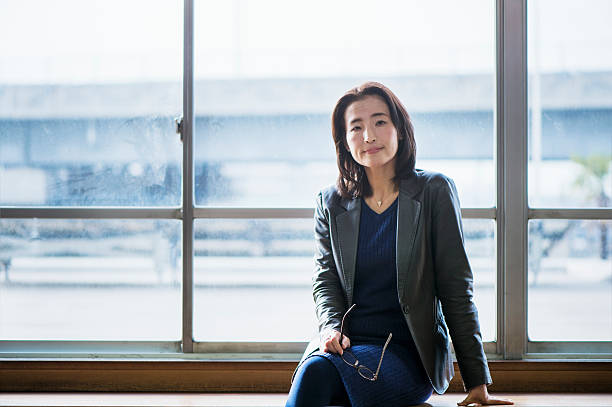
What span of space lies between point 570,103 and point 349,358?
1594 mm

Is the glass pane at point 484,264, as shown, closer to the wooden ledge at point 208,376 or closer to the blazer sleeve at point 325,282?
the wooden ledge at point 208,376

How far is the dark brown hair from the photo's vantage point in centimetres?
201

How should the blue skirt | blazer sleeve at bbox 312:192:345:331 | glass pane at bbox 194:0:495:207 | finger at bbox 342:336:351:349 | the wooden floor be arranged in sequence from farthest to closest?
1. glass pane at bbox 194:0:495:207
2. the wooden floor
3. blazer sleeve at bbox 312:192:345:331
4. finger at bbox 342:336:351:349
5. the blue skirt

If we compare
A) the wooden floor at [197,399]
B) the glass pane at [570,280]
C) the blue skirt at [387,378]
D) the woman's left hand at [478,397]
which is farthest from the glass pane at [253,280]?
the glass pane at [570,280]

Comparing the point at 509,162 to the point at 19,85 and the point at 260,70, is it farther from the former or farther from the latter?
the point at 19,85

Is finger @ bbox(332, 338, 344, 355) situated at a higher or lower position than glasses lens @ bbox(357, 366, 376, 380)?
higher

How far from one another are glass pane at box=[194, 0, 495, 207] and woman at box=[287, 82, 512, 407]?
0.49m

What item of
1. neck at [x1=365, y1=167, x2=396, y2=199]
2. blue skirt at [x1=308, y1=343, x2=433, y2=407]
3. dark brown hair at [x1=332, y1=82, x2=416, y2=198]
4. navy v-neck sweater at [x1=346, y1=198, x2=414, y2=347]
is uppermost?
dark brown hair at [x1=332, y1=82, x2=416, y2=198]

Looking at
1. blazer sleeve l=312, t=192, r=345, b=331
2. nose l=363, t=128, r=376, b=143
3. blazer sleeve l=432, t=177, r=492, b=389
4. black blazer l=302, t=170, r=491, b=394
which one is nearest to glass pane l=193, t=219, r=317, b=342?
blazer sleeve l=312, t=192, r=345, b=331

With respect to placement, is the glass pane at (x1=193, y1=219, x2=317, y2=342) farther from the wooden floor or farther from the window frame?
the wooden floor

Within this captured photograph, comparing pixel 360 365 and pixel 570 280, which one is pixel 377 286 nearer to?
pixel 360 365

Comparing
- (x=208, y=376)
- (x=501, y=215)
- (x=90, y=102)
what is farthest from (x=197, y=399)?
(x=501, y=215)

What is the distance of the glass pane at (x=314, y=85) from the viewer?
2514 mm

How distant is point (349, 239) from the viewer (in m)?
1.98
